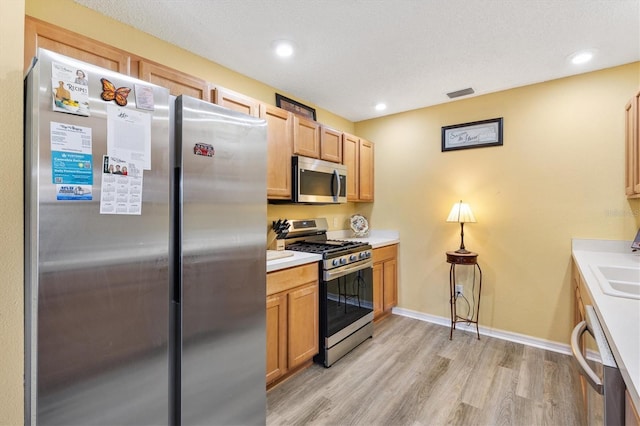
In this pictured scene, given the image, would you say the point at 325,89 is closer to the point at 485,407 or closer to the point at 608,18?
the point at 608,18

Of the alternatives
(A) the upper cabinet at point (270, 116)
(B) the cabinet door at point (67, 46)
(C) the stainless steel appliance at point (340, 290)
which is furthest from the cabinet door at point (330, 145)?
(B) the cabinet door at point (67, 46)

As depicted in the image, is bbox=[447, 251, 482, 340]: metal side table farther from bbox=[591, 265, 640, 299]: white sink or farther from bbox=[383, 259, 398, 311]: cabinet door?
bbox=[591, 265, 640, 299]: white sink

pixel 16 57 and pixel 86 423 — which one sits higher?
pixel 16 57

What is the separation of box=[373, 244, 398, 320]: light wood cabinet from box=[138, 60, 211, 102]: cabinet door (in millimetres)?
2259

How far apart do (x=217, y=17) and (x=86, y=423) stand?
2.18m

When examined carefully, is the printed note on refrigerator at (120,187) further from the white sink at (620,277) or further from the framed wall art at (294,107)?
the white sink at (620,277)

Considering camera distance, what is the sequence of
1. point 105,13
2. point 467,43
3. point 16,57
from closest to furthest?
point 16,57 → point 105,13 → point 467,43

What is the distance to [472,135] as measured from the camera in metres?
3.28

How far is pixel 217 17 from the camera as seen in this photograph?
193 cm

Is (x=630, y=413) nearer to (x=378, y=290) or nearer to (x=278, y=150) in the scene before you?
(x=278, y=150)

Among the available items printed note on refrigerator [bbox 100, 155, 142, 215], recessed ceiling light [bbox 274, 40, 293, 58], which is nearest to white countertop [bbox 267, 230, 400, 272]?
printed note on refrigerator [bbox 100, 155, 142, 215]

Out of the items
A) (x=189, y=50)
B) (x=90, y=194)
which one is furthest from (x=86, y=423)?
(x=189, y=50)

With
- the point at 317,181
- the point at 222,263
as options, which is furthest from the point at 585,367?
the point at 317,181

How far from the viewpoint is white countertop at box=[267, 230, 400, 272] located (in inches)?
86.3
